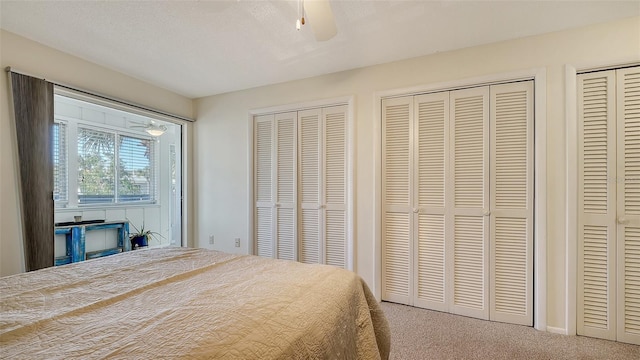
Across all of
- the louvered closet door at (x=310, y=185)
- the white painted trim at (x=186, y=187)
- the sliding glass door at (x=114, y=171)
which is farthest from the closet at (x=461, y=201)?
the sliding glass door at (x=114, y=171)

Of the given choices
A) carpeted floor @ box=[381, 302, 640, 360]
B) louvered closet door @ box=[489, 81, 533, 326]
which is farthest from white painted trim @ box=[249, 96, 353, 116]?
carpeted floor @ box=[381, 302, 640, 360]

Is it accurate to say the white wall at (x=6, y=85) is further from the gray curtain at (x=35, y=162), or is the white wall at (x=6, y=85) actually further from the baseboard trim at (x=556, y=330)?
the baseboard trim at (x=556, y=330)

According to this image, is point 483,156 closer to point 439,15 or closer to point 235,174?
point 439,15

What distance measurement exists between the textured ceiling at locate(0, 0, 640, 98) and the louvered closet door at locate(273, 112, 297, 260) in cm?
67

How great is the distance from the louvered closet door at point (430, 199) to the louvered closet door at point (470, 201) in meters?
0.08

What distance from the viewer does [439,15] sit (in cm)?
198

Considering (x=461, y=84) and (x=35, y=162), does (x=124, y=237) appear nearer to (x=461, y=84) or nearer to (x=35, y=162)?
(x=35, y=162)

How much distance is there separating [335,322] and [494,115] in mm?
2214

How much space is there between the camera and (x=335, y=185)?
2967 mm

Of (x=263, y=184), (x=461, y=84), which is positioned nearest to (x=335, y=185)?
(x=263, y=184)

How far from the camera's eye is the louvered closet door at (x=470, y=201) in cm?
238

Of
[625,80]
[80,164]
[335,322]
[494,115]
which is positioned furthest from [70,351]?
[80,164]

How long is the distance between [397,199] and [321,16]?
5.99ft

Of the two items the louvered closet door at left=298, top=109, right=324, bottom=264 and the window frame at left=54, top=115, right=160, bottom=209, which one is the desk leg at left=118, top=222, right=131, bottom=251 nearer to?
the window frame at left=54, top=115, right=160, bottom=209
